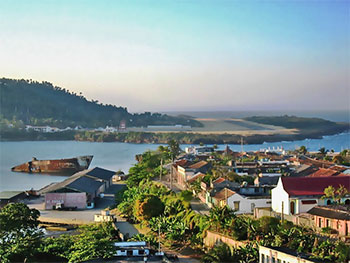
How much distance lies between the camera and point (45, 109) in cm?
4706

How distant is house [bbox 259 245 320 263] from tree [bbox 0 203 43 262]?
2255 millimetres

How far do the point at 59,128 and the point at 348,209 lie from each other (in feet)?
128

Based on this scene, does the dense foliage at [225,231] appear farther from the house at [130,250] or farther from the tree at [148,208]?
the house at [130,250]

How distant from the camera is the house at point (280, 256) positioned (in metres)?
4.33

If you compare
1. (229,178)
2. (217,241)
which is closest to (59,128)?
(229,178)

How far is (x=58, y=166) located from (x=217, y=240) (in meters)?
12.7

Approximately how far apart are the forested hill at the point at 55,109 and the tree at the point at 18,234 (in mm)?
36793

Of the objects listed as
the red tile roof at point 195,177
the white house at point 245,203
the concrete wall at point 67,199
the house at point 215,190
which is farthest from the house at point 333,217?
the concrete wall at point 67,199

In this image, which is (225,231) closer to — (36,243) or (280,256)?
(280,256)

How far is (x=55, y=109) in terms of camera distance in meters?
48.0

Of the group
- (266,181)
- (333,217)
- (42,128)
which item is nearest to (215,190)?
(266,181)

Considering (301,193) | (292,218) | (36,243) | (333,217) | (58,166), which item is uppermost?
(301,193)

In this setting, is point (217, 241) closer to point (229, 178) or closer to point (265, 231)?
point (265, 231)

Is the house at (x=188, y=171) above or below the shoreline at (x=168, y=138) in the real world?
above
